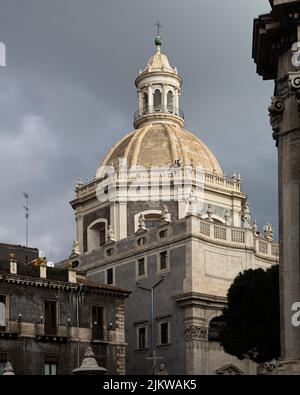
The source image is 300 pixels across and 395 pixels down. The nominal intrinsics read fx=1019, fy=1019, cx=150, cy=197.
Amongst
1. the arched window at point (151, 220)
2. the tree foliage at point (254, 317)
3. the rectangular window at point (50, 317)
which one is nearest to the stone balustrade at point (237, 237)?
the arched window at point (151, 220)

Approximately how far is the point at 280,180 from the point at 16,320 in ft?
101

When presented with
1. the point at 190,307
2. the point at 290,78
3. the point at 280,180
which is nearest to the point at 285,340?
the point at 280,180

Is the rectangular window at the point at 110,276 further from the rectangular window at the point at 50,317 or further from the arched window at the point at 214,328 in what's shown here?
the rectangular window at the point at 50,317

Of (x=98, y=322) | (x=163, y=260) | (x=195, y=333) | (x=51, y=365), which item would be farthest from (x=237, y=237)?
(x=51, y=365)

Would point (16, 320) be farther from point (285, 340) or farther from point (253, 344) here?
point (285, 340)

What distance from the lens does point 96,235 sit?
255 ft

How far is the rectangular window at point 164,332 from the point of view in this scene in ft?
206

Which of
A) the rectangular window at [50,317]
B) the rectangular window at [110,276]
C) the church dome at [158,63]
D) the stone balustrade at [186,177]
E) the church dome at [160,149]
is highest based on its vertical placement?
the church dome at [158,63]

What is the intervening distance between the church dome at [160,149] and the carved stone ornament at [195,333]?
16.7 meters

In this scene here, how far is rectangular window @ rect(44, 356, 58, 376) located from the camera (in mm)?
54438

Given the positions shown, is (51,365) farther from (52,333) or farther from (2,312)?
(2,312)

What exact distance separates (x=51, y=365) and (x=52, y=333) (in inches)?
68.1

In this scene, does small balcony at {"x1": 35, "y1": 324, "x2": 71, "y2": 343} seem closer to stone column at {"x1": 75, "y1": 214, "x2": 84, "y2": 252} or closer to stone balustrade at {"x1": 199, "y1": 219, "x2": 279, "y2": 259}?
stone balustrade at {"x1": 199, "y1": 219, "x2": 279, "y2": 259}

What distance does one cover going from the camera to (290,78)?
25.0 meters
